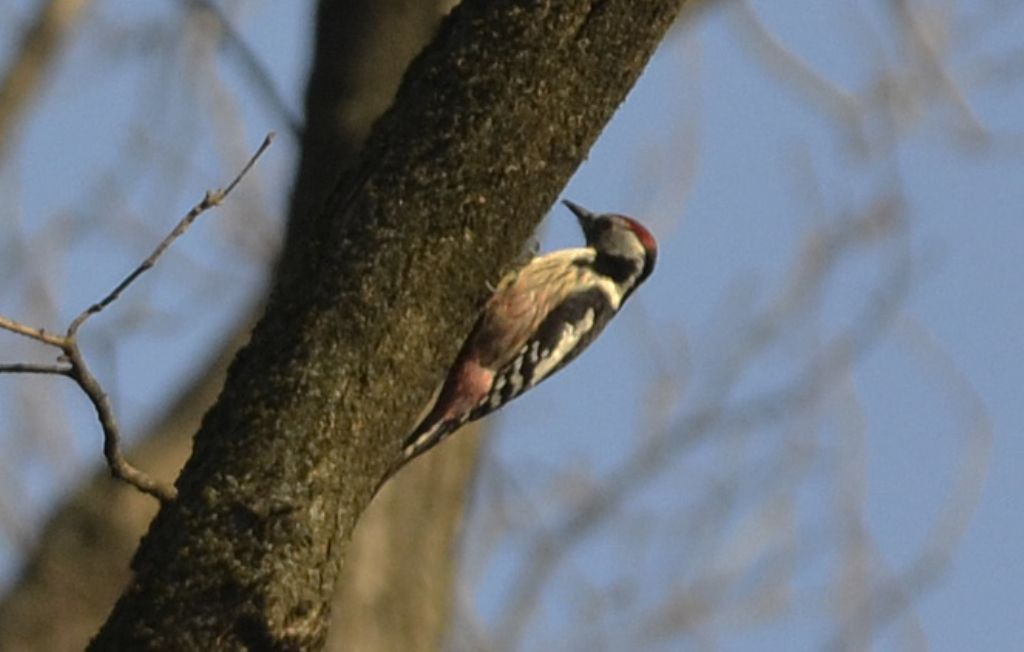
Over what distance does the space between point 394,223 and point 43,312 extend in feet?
17.6

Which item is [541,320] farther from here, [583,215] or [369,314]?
[369,314]

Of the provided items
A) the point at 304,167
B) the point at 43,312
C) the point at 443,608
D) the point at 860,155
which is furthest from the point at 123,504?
the point at 860,155

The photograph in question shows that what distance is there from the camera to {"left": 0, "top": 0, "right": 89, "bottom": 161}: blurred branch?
4887mm

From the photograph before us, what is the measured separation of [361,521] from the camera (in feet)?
14.2

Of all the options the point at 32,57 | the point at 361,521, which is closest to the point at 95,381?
the point at 361,521

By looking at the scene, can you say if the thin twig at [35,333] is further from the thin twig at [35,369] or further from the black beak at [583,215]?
the black beak at [583,215]

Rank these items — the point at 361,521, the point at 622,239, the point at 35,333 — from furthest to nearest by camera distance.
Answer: the point at 622,239 < the point at 361,521 < the point at 35,333

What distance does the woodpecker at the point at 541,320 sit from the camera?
4.10 metres

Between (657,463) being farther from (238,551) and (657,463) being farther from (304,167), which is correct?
(238,551)

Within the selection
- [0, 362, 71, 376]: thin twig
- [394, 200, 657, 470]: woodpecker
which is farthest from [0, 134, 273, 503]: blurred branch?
[394, 200, 657, 470]: woodpecker

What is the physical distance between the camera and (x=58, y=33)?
16.9 ft

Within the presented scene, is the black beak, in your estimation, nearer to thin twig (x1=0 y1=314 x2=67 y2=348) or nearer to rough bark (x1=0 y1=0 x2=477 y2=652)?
rough bark (x1=0 y1=0 x2=477 y2=652)

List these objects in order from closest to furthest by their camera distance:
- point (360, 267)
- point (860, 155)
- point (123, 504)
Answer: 1. point (360, 267)
2. point (123, 504)
3. point (860, 155)

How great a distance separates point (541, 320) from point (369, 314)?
207 centimetres
